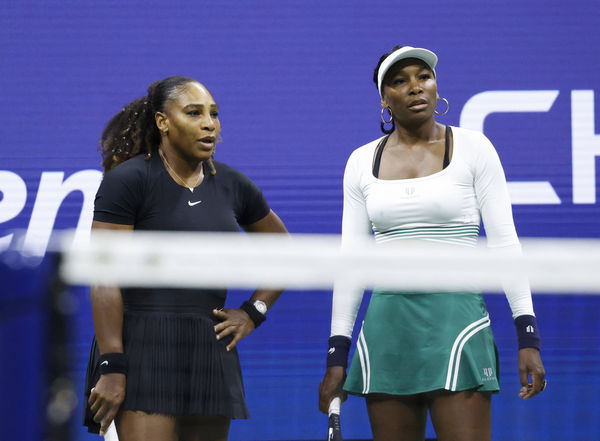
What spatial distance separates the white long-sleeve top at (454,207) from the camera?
276cm

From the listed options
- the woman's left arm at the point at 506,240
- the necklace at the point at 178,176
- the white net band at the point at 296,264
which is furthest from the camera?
the necklace at the point at 178,176

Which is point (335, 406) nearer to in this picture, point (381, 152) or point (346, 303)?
point (346, 303)

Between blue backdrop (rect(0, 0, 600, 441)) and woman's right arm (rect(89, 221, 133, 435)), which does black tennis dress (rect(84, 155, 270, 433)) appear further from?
blue backdrop (rect(0, 0, 600, 441))

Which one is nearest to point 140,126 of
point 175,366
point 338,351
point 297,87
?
point 175,366

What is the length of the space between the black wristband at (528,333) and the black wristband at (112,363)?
1.01m

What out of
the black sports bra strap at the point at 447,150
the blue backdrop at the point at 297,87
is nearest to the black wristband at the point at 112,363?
the black sports bra strap at the point at 447,150

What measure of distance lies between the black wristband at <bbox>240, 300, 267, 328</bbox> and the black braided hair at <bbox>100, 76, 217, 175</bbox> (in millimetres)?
408

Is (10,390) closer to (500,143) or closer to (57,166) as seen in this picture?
(57,166)

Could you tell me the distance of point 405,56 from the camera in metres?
3.00

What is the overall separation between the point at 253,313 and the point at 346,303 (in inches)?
11.9

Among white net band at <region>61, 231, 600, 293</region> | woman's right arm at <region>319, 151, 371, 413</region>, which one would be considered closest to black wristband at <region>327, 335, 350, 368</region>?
woman's right arm at <region>319, 151, 371, 413</region>

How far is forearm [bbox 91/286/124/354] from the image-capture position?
273cm

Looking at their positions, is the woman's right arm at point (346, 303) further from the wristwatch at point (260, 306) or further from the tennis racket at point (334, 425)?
the wristwatch at point (260, 306)

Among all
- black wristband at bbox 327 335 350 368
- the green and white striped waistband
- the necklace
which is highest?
the necklace
